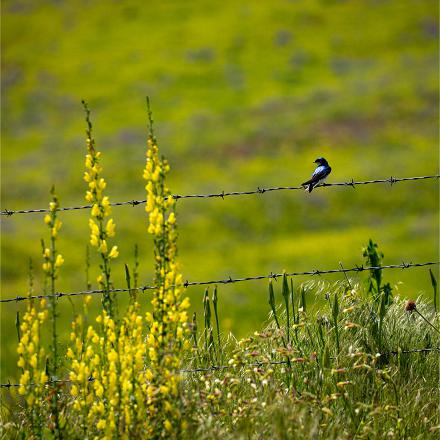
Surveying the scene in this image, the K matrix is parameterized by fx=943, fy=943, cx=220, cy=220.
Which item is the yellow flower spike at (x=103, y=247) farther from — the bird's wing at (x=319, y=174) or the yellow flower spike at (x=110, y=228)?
the bird's wing at (x=319, y=174)

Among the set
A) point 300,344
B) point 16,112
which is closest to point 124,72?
point 16,112

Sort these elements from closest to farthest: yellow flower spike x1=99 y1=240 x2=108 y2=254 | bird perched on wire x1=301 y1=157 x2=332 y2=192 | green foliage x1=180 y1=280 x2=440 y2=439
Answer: yellow flower spike x1=99 y1=240 x2=108 y2=254 < green foliage x1=180 y1=280 x2=440 y2=439 < bird perched on wire x1=301 y1=157 x2=332 y2=192

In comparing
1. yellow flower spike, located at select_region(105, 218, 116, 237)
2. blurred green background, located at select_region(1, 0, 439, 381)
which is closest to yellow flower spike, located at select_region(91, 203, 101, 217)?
yellow flower spike, located at select_region(105, 218, 116, 237)

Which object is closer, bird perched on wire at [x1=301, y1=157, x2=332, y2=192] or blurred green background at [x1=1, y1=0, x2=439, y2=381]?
bird perched on wire at [x1=301, y1=157, x2=332, y2=192]

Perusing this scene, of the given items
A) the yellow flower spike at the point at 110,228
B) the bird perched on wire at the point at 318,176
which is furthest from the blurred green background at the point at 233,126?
the yellow flower spike at the point at 110,228

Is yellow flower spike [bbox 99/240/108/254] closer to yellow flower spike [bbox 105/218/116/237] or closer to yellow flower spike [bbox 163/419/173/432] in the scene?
yellow flower spike [bbox 105/218/116/237]

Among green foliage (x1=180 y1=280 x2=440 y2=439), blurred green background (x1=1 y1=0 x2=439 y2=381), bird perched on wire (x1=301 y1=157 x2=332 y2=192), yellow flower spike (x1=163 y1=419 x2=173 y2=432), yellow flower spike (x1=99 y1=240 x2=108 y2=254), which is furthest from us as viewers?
blurred green background (x1=1 y1=0 x2=439 y2=381)

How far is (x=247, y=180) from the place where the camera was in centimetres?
7419

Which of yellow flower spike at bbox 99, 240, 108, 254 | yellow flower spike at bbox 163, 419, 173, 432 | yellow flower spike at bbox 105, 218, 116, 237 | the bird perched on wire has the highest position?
the bird perched on wire

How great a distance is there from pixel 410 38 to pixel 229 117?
25895mm

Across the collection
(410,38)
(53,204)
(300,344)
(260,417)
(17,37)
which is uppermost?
(17,37)

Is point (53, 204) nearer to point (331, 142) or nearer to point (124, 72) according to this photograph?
point (331, 142)

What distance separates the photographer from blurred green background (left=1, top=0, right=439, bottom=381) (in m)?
57.6

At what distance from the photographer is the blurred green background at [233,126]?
57625mm
